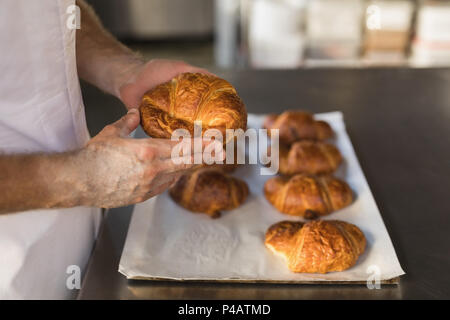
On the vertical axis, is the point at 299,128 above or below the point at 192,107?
below

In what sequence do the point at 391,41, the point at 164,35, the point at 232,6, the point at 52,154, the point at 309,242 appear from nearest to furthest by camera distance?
the point at 52,154
the point at 309,242
the point at 391,41
the point at 232,6
the point at 164,35

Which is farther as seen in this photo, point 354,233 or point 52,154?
point 354,233

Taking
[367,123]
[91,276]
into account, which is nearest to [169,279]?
[91,276]

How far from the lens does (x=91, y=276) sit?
1095 mm

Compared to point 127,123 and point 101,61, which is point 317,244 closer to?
point 127,123

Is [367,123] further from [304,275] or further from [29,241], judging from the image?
[29,241]

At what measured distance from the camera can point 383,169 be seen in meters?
1.48

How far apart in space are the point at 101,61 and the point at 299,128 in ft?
2.43

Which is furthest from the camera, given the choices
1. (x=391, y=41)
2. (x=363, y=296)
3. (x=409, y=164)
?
(x=391, y=41)

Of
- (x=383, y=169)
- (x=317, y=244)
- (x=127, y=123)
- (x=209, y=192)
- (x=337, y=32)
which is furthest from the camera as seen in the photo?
(x=337, y=32)

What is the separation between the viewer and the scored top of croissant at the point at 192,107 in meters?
1.05

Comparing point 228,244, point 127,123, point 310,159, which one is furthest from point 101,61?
point 310,159

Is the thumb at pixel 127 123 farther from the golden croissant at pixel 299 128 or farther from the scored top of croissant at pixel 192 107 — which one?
the golden croissant at pixel 299 128

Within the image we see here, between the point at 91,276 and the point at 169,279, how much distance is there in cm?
19
